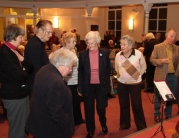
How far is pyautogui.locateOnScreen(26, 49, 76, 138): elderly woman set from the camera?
2.26m

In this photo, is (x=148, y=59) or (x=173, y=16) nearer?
(x=148, y=59)

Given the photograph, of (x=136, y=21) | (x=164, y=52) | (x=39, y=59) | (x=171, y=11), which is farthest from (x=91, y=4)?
(x=39, y=59)

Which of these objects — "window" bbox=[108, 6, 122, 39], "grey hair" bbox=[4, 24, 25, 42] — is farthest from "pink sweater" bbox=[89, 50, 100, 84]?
"window" bbox=[108, 6, 122, 39]

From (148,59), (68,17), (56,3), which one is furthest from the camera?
(68,17)

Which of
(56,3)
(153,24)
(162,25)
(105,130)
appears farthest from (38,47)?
(153,24)

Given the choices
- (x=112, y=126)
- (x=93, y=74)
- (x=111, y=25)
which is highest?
(x=111, y=25)

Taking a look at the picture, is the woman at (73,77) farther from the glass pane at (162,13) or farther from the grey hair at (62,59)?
the glass pane at (162,13)

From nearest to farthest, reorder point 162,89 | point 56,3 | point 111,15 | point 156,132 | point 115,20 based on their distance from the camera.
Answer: point 162,89
point 156,132
point 56,3
point 115,20
point 111,15

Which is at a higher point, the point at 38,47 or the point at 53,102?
the point at 38,47

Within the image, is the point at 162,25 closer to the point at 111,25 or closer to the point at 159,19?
the point at 159,19

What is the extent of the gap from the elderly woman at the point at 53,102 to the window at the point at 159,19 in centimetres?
1233

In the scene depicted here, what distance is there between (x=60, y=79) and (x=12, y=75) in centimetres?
82

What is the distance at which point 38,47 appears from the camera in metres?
3.24

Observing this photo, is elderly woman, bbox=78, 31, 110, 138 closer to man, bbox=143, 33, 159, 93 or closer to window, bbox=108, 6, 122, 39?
man, bbox=143, 33, 159, 93
